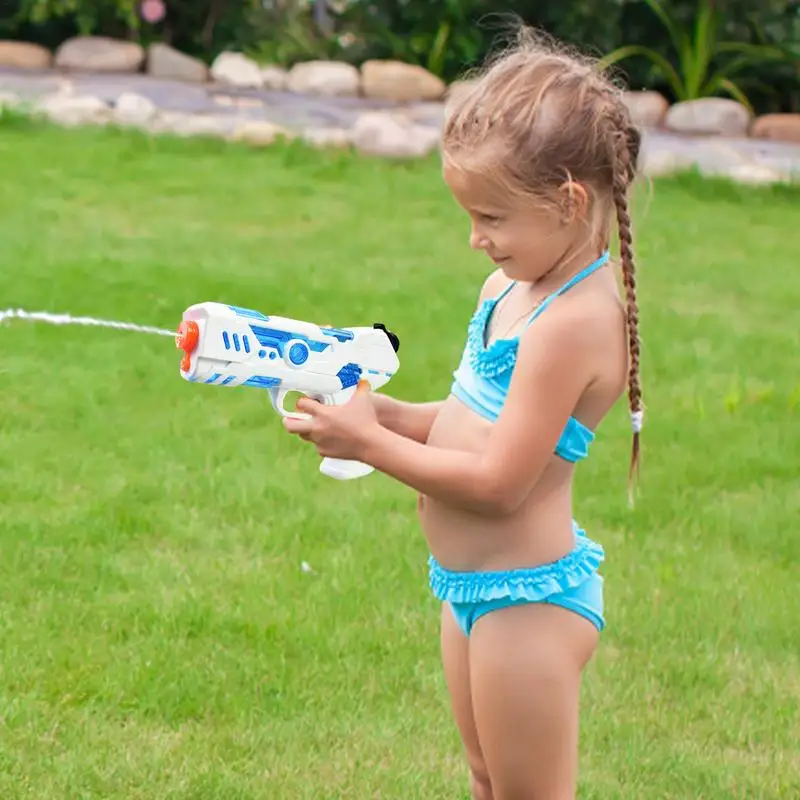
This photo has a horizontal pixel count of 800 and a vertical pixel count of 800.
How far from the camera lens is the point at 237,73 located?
35.9 feet

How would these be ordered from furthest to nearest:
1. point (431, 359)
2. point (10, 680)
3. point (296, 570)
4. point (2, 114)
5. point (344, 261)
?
1. point (2, 114)
2. point (344, 261)
3. point (431, 359)
4. point (296, 570)
5. point (10, 680)

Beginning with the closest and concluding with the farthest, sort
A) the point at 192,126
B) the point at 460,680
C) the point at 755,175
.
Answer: the point at 460,680, the point at 755,175, the point at 192,126

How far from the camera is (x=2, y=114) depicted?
884cm

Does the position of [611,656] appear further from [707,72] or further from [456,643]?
[707,72]

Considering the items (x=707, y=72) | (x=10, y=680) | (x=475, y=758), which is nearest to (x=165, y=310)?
(x=10, y=680)

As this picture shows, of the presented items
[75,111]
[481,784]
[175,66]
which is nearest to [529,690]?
[481,784]

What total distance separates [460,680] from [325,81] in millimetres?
8943

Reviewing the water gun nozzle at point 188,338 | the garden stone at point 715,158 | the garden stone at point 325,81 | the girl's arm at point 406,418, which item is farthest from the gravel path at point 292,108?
the water gun nozzle at point 188,338

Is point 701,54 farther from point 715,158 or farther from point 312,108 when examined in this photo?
point 312,108

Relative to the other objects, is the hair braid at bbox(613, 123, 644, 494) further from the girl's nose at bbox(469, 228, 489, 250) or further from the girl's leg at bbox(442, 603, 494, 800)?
the girl's leg at bbox(442, 603, 494, 800)

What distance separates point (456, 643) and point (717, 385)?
3.34 metres

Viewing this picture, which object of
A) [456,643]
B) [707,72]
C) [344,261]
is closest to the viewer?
[456,643]

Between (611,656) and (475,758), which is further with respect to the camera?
(611,656)

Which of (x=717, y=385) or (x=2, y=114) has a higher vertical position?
(x=717, y=385)
